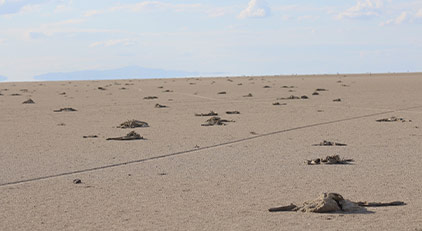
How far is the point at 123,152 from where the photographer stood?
11.5 metres

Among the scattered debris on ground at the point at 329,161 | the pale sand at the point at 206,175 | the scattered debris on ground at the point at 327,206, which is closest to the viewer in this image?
the pale sand at the point at 206,175

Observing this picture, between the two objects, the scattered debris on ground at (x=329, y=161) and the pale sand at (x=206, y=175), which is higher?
the scattered debris on ground at (x=329, y=161)

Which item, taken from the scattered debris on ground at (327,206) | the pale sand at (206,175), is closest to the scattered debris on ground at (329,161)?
the pale sand at (206,175)

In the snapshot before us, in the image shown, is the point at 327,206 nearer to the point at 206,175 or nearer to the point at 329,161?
the point at 206,175

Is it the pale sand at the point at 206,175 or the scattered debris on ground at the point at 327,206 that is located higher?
the scattered debris on ground at the point at 327,206

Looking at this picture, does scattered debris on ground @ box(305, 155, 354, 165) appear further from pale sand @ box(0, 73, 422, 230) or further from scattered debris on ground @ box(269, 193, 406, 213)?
scattered debris on ground @ box(269, 193, 406, 213)

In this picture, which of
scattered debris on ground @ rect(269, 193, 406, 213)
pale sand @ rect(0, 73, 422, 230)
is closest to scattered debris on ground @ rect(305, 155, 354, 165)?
pale sand @ rect(0, 73, 422, 230)

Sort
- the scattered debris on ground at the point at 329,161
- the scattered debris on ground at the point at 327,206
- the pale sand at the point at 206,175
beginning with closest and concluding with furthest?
the pale sand at the point at 206,175 → the scattered debris on ground at the point at 327,206 → the scattered debris on ground at the point at 329,161

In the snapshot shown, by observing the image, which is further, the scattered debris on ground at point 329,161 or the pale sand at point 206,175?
the scattered debris on ground at point 329,161

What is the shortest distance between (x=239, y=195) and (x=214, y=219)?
3.92ft

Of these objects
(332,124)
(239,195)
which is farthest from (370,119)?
(239,195)

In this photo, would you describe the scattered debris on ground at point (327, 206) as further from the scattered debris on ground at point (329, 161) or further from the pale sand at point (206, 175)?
the scattered debris on ground at point (329, 161)

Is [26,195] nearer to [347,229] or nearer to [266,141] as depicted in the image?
[347,229]

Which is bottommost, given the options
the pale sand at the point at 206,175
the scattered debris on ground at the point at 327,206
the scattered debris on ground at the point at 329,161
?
the pale sand at the point at 206,175
